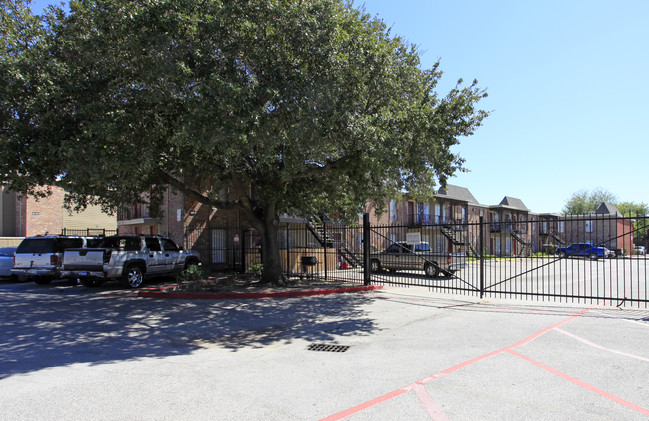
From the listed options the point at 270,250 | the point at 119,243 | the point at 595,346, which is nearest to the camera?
the point at 595,346

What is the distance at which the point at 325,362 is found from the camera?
638 cm

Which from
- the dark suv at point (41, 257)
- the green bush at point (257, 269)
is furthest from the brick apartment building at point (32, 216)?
the green bush at point (257, 269)

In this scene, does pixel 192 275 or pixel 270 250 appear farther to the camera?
pixel 270 250

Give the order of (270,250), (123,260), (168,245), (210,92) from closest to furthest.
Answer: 1. (210,92)
2. (123,260)
3. (270,250)
4. (168,245)

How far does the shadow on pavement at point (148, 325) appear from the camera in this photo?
699 centimetres

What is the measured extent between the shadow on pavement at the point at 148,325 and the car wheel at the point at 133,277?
1409 mm

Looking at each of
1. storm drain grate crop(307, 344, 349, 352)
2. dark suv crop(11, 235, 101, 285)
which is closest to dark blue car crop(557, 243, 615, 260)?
storm drain grate crop(307, 344, 349, 352)

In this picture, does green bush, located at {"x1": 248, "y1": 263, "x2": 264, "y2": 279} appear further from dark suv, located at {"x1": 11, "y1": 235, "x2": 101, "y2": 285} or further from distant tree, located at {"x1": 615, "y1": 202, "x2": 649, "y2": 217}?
distant tree, located at {"x1": 615, "y1": 202, "x2": 649, "y2": 217}

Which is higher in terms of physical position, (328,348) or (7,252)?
(7,252)

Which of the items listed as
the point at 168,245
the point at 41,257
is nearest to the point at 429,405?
the point at 168,245

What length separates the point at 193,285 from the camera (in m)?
14.2

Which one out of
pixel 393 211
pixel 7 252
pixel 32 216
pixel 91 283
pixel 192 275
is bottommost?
pixel 91 283

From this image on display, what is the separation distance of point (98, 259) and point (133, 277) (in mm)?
1434

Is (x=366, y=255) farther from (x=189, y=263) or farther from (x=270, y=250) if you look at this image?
(x=189, y=263)
